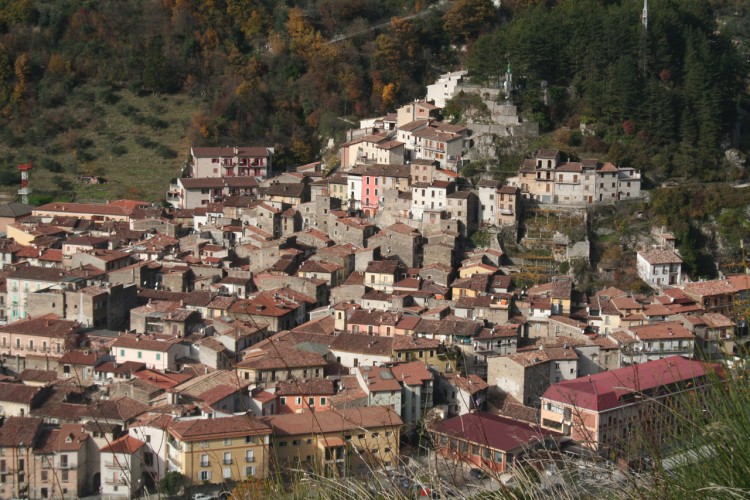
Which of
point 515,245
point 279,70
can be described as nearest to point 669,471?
point 515,245

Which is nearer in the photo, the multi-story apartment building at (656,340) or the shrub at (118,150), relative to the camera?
the multi-story apartment building at (656,340)

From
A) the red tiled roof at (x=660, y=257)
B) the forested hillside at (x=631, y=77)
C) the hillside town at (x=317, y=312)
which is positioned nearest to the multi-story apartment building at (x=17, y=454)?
the hillside town at (x=317, y=312)

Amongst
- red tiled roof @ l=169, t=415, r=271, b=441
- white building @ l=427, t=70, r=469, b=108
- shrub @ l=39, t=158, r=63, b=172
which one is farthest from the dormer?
shrub @ l=39, t=158, r=63, b=172

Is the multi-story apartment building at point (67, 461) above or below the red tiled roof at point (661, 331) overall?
below

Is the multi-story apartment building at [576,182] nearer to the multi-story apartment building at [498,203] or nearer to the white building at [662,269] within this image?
the multi-story apartment building at [498,203]

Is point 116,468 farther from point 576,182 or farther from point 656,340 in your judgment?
point 576,182

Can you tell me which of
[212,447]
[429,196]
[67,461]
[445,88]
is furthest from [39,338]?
[445,88]
